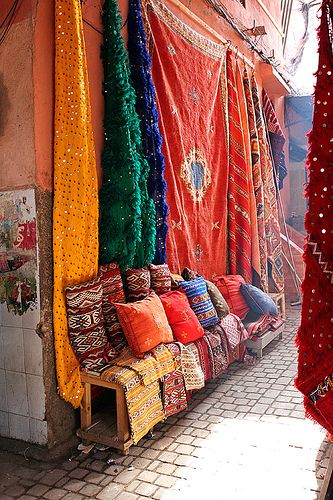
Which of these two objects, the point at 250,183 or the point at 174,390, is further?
the point at 250,183

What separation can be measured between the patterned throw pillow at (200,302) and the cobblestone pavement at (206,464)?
70 cm

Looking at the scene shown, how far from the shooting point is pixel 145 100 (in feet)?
11.7

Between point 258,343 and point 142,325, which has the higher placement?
point 142,325

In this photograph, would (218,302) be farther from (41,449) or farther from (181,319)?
(41,449)

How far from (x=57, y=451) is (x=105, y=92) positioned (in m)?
2.40

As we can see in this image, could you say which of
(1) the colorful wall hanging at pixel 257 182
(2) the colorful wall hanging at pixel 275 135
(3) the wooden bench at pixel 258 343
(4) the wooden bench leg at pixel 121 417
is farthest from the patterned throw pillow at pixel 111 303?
(2) the colorful wall hanging at pixel 275 135

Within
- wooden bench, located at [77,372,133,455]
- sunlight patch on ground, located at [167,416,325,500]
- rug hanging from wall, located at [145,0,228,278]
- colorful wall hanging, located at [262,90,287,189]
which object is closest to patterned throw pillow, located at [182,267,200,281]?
rug hanging from wall, located at [145,0,228,278]

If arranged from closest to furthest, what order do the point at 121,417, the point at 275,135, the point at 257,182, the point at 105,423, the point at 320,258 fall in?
the point at 320,258 < the point at 121,417 < the point at 105,423 < the point at 257,182 < the point at 275,135

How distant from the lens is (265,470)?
2.56m

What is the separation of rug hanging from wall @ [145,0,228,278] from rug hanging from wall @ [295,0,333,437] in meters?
2.37

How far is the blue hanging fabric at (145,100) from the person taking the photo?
357 cm

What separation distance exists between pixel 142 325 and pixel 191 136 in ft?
7.31

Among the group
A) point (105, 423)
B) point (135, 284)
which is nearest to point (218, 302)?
point (135, 284)

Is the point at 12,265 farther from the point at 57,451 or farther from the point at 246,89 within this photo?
the point at 246,89
